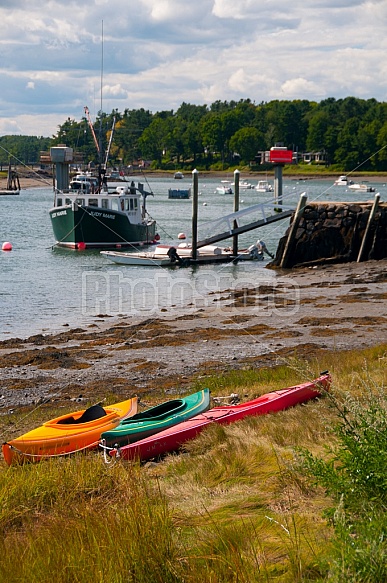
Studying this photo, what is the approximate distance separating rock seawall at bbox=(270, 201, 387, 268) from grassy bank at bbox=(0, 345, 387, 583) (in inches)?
884

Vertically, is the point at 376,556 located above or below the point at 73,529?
above

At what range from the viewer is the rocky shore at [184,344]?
13.1 meters

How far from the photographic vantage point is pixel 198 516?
5.65 m

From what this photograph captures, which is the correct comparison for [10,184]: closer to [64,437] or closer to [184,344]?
[184,344]

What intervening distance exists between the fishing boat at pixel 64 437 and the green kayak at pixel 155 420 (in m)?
0.26

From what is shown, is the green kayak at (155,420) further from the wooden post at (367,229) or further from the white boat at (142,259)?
the white boat at (142,259)

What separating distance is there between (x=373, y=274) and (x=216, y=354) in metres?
12.5

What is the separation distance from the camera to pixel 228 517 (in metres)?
5.61

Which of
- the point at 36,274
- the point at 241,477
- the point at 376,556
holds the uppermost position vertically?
the point at 376,556

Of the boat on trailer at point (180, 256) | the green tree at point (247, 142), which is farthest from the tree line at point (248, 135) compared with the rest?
the boat on trailer at point (180, 256)

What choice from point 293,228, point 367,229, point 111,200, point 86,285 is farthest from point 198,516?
point 111,200

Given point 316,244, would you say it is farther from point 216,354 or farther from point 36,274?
point 216,354

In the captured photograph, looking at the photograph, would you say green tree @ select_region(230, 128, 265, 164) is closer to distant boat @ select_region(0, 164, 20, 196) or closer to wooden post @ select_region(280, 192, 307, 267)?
distant boat @ select_region(0, 164, 20, 196)

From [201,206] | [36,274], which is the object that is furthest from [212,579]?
[201,206]
